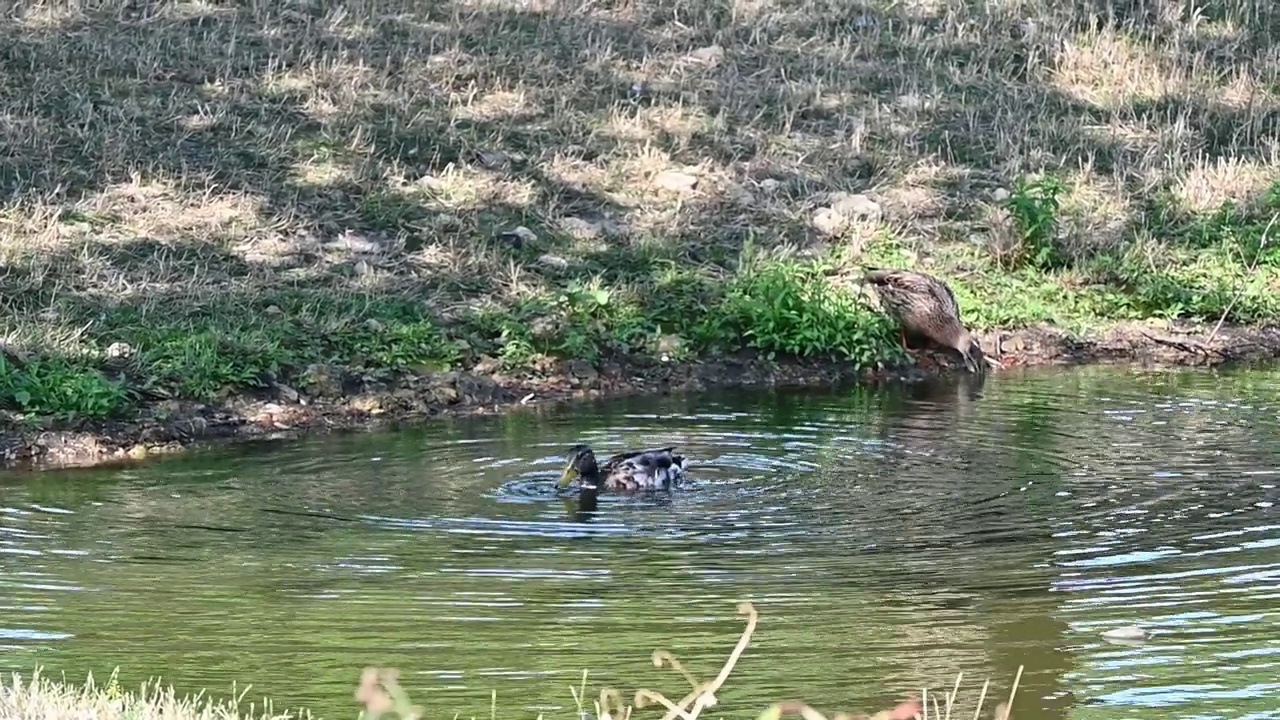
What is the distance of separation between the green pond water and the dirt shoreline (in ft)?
1.42

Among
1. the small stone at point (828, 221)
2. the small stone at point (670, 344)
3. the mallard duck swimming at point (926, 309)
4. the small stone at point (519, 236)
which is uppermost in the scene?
the small stone at point (828, 221)

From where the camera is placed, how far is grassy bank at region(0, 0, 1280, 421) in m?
13.0

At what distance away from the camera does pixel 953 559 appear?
8.16 m

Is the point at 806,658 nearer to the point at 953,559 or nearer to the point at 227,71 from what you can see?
the point at 953,559

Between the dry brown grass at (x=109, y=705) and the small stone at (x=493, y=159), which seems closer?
the dry brown grass at (x=109, y=705)

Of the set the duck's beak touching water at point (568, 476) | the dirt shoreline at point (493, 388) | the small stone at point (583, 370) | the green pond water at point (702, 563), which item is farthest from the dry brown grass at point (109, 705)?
the small stone at point (583, 370)

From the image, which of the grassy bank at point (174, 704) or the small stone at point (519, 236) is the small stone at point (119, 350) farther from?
the grassy bank at point (174, 704)

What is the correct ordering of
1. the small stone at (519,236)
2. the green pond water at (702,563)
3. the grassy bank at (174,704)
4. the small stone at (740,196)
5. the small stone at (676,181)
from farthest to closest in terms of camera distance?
1. the small stone at (676,181)
2. the small stone at (740,196)
3. the small stone at (519,236)
4. the green pond water at (702,563)
5. the grassy bank at (174,704)

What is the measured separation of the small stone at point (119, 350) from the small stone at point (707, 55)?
26.4ft

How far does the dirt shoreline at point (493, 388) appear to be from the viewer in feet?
36.2

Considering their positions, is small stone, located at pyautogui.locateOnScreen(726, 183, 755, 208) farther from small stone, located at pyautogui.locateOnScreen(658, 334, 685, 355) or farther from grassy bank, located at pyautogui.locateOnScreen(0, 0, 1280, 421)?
small stone, located at pyautogui.locateOnScreen(658, 334, 685, 355)

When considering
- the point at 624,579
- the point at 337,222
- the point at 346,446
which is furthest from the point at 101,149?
Answer: the point at 624,579

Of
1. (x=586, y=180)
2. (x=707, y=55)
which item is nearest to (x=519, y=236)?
(x=586, y=180)

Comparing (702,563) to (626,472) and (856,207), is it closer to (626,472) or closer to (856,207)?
(626,472)
